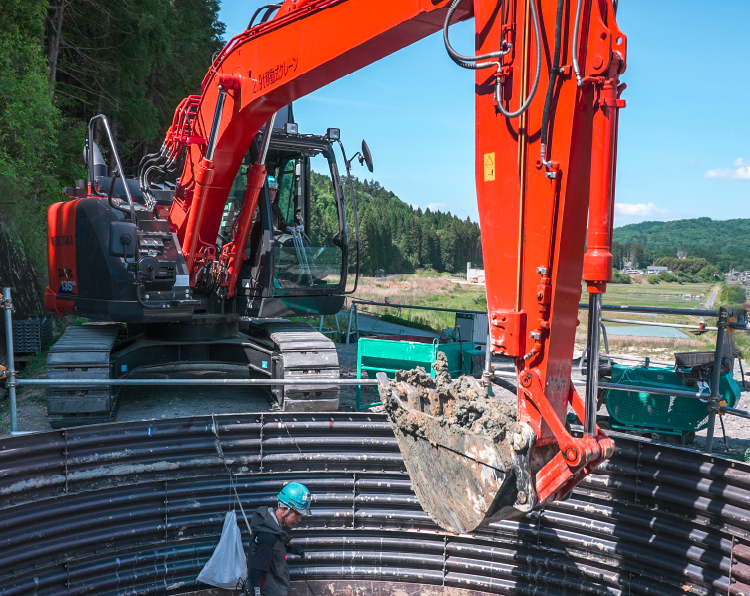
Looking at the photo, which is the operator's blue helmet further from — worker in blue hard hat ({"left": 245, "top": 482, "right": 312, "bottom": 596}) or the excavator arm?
the excavator arm

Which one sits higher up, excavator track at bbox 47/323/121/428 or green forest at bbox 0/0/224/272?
green forest at bbox 0/0/224/272

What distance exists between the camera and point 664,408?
26.0ft

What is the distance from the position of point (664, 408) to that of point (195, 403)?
20.6 feet

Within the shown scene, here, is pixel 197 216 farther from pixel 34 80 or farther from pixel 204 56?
pixel 204 56

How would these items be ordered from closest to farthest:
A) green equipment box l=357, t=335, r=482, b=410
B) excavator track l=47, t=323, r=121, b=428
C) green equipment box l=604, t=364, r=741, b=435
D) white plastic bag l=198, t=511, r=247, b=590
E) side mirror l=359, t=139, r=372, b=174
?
1. white plastic bag l=198, t=511, r=247, b=590
2. side mirror l=359, t=139, r=372, b=174
3. excavator track l=47, t=323, r=121, b=428
4. green equipment box l=604, t=364, r=741, b=435
5. green equipment box l=357, t=335, r=482, b=410

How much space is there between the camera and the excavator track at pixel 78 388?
7164mm

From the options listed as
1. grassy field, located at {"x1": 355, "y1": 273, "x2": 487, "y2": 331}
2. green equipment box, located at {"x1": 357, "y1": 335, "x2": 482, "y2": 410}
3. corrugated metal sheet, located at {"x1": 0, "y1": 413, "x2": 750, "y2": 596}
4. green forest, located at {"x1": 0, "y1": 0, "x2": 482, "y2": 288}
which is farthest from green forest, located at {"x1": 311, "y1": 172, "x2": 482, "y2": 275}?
corrugated metal sheet, located at {"x1": 0, "y1": 413, "x2": 750, "y2": 596}

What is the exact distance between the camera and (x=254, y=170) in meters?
7.57

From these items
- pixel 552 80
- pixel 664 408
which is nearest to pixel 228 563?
pixel 552 80

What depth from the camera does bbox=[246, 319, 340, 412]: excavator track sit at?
24.9 ft

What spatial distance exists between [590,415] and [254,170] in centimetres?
523

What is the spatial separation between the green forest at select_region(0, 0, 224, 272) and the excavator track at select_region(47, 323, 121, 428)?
271 inches

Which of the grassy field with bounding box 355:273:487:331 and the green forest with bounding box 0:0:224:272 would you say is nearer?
the green forest with bounding box 0:0:224:272

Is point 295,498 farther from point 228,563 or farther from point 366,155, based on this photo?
point 366,155
